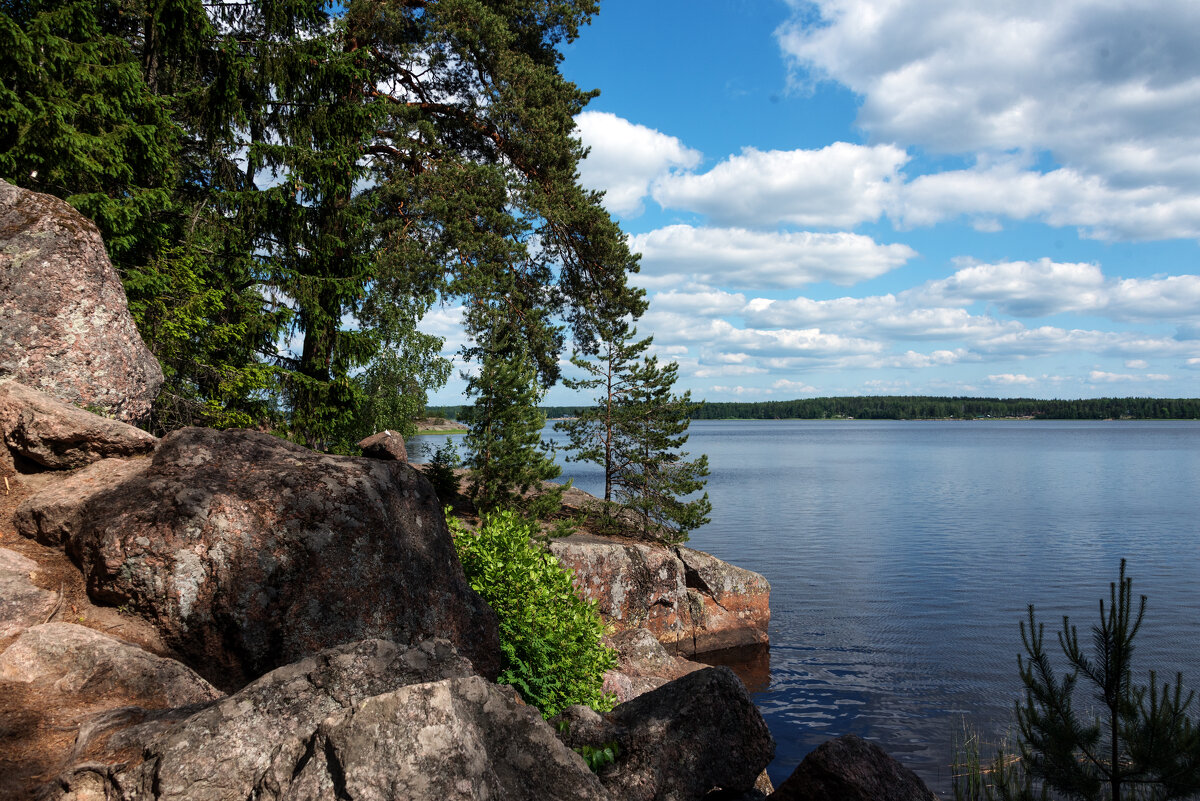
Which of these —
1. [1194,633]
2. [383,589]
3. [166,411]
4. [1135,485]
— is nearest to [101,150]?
[166,411]

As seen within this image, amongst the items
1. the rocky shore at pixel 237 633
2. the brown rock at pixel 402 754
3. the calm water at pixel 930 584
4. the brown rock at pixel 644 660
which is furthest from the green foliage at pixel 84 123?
the calm water at pixel 930 584

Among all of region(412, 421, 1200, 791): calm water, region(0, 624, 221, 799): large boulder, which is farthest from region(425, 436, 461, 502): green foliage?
region(0, 624, 221, 799): large boulder

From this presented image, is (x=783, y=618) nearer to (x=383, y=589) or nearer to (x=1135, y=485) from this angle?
(x=383, y=589)

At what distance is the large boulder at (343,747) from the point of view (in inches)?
127

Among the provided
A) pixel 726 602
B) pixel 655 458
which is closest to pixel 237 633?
pixel 726 602

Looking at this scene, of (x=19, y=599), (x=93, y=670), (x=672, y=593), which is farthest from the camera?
(x=672, y=593)

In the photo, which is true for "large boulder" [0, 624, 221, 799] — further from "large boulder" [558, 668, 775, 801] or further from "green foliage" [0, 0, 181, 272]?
"green foliage" [0, 0, 181, 272]

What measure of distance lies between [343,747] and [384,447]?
14994mm

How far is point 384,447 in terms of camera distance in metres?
17.6

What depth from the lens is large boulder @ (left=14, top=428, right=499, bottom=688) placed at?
660cm

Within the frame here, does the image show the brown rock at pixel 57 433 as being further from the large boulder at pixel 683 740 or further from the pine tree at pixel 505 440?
the pine tree at pixel 505 440

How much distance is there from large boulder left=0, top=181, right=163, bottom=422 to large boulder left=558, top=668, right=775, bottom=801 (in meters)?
8.64

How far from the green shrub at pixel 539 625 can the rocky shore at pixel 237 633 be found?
2.63ft

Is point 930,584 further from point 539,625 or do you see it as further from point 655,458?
point 539,625
